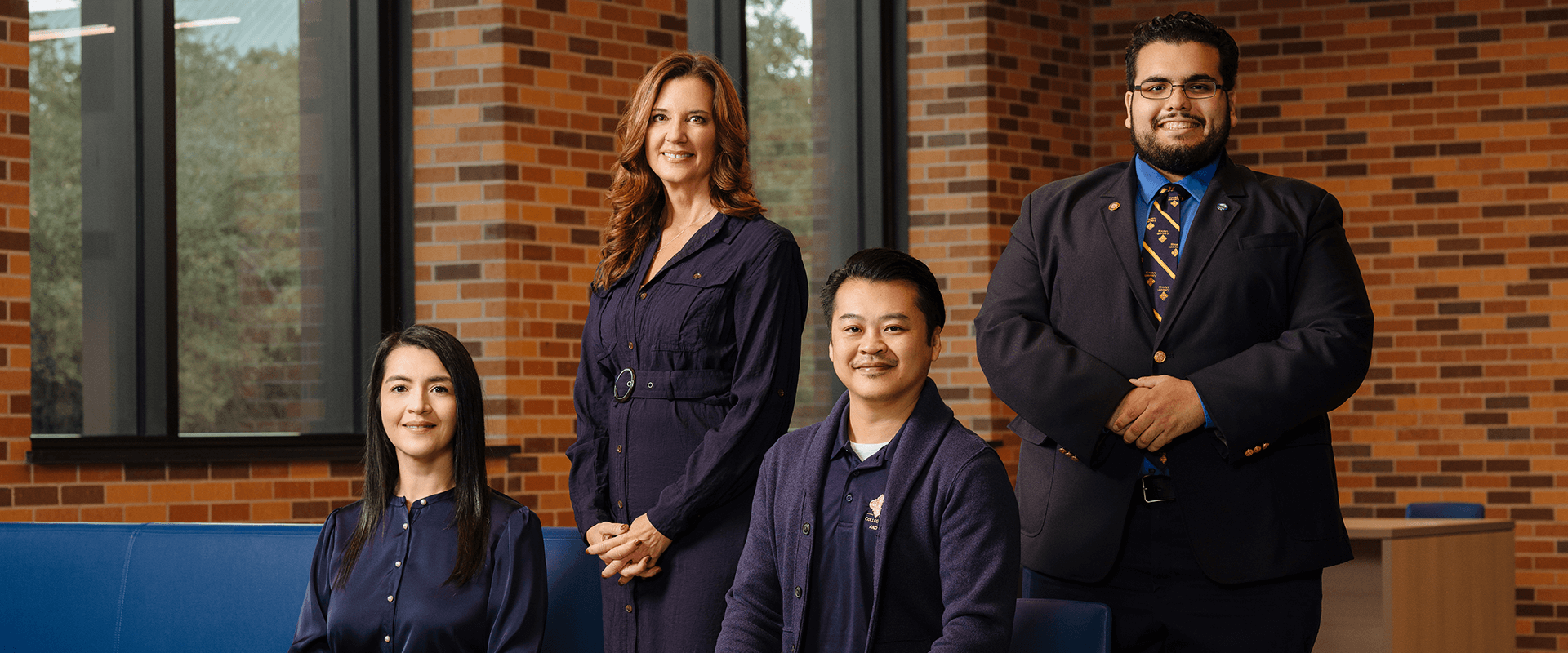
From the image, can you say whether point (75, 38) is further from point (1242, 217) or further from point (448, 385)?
point (1242, 217)

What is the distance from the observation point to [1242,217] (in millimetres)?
2238

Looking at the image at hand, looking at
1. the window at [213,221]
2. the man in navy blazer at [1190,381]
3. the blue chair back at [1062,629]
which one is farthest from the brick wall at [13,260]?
the blue chair back at [1062,629]

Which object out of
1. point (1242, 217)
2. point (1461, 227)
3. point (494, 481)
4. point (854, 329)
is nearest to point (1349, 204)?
point (1461, 227)

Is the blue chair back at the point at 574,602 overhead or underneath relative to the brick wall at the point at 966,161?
underneath

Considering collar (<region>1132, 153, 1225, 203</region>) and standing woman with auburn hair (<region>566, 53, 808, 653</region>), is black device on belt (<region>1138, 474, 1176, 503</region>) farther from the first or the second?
standing woman with auburn hair (<region>566, 53, 808, 653</region>)

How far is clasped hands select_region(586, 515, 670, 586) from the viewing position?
2.39 m

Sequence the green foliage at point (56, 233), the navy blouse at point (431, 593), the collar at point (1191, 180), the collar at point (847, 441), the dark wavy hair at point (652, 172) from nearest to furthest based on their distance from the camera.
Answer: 1. the collar at point (847, 441)
2. the collar at point (1191, 180)
3. the navy blouse at point (431, 593)
4. the dark wavy hair at point (652, 172)
5. the green foliage at point (56, 233)

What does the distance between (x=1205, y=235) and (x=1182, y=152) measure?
0.45 ft

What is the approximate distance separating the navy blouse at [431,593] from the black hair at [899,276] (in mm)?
733

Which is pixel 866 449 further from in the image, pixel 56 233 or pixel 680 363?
pixel 56 233

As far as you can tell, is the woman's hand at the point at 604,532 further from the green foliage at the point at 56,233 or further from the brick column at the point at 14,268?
the green foliage at the point at 56,233

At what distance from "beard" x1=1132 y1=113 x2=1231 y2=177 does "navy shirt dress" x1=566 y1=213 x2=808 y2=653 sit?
64 cm

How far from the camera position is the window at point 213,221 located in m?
4.30

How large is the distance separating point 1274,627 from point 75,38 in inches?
154
